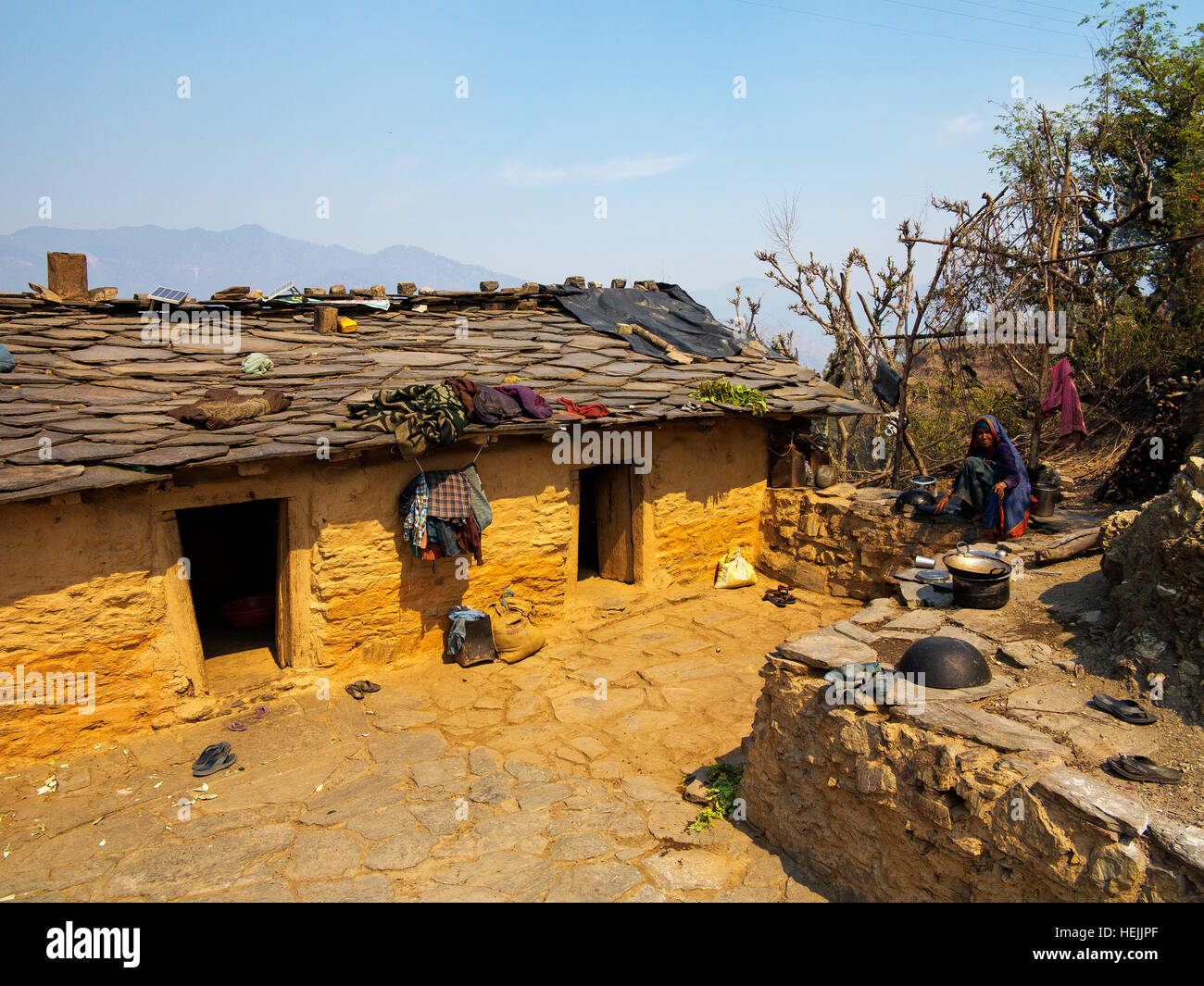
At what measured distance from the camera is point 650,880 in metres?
4.61

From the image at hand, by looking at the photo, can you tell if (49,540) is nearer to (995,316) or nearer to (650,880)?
(650,880)

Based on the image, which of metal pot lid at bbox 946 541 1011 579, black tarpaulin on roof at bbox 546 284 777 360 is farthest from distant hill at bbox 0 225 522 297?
metal pot lid at bbox 946 541 1011 579

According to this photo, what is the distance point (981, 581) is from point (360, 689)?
18.2 ft

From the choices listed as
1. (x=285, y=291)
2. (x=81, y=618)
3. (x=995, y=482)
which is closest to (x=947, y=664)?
(x=995, y=482)

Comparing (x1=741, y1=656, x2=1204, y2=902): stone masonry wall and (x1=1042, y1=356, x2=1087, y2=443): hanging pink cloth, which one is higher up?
(x1=1042, y1=356, x2=1087, y2=443): hanging pink cloth

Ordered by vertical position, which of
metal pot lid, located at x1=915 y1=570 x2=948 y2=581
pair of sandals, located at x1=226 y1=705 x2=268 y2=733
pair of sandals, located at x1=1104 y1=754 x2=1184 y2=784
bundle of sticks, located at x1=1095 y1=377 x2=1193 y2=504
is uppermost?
bundle of sticks, located at x1=1095 y1=377 x2=1193 y2=504

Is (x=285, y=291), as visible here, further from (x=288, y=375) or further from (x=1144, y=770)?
(x=1144, y=770)

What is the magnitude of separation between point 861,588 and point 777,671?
4.86 metres

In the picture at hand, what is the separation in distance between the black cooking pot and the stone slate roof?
14.6 feet

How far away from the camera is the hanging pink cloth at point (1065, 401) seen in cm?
840

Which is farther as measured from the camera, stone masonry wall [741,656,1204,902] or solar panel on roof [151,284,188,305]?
solar panel on roof [151,284,188,305]

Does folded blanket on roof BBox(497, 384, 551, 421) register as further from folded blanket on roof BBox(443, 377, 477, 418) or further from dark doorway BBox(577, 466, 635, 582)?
dark doorway BBox(577, 466, 635, 582)

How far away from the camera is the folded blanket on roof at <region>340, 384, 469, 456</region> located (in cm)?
696

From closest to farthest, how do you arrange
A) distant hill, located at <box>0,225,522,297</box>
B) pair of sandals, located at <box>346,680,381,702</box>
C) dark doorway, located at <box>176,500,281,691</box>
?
1. pair of sandals, located at <box>346,680,381,702</box>
2. dark doorway, located at <box>176,500,281,691</box>
3. distant hill, located at <box>0,225,522,297</box>
